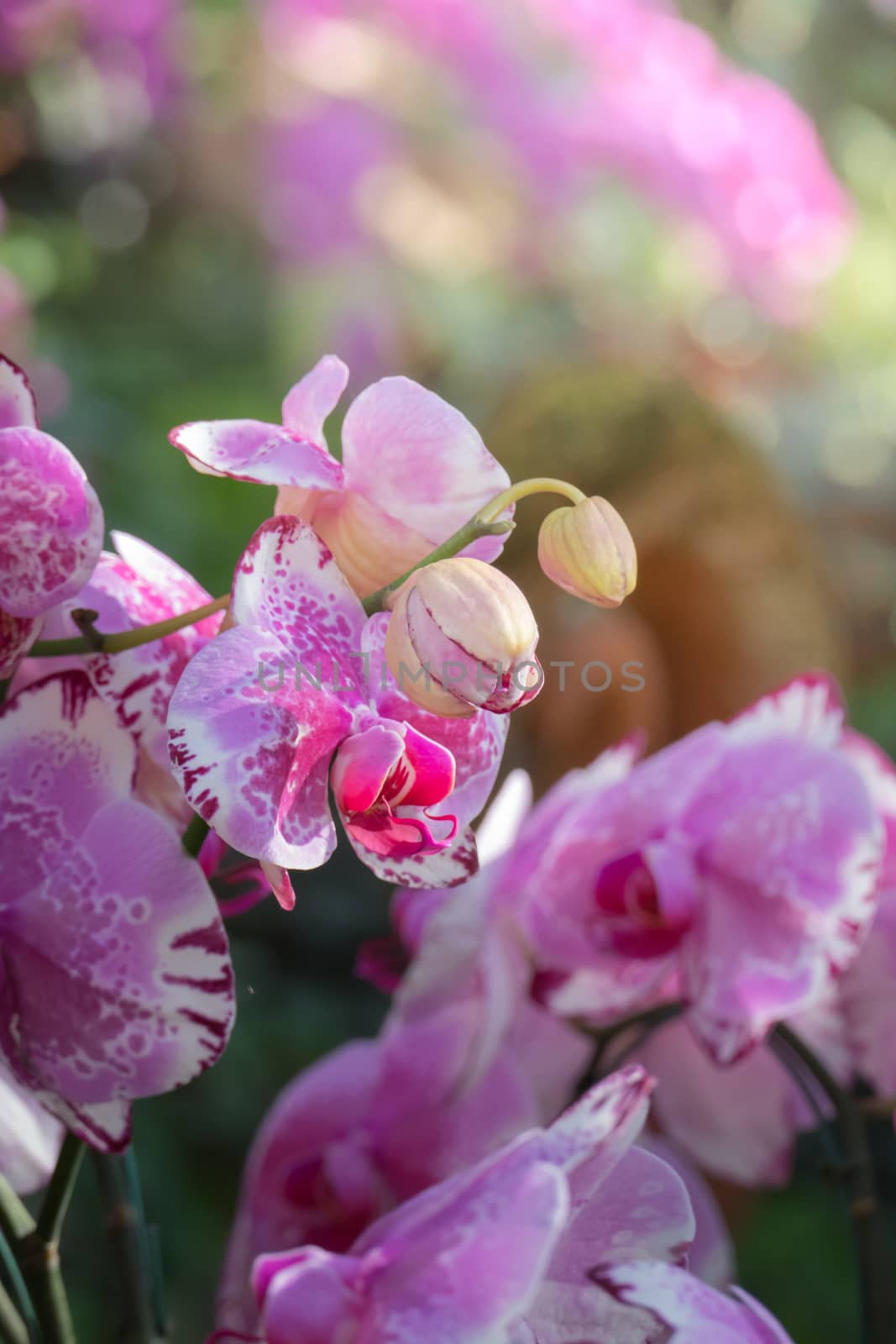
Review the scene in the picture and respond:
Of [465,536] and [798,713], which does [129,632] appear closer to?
[465,536]

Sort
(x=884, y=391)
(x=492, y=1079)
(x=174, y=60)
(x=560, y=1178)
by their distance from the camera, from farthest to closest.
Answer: (x=884, y=391)
(x=174, y=60)
(x=492, y=1079)
(x=560, y=1178)

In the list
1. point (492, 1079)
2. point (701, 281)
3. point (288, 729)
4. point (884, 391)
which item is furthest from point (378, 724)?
point (884, 391)

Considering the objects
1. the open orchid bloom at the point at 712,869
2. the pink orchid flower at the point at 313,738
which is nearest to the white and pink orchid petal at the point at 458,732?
the pink orchid flower at the point at 313,738

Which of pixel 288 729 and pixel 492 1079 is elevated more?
pixel 288 729

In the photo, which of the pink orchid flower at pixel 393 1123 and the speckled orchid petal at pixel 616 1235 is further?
the pink orchid flower at pixel 393 1123

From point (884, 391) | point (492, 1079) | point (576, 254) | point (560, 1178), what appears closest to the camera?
point (560, 1178)

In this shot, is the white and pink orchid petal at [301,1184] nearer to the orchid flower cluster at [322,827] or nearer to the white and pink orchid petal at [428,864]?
the orchid flower cluster at [322,827]

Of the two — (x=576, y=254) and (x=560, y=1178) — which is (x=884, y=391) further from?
(x=560, y=1178)

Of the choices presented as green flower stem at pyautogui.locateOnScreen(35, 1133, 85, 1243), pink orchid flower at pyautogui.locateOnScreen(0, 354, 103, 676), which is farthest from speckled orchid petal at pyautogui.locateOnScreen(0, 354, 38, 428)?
green flower stem at pyautogui.locateOnScreen(35, 1133, 85, 1243)

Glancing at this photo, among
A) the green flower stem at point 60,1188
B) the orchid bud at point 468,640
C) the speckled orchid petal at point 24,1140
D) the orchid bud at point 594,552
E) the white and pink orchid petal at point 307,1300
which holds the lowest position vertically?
the speckled orchid petal at point 24,1140
